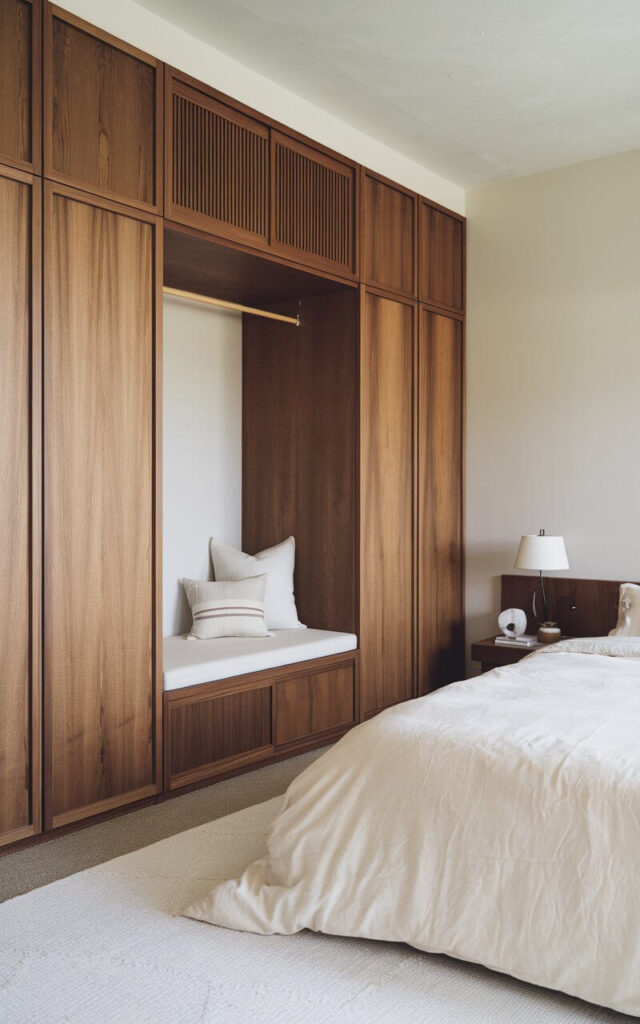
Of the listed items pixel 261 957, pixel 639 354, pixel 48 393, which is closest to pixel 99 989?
pixel 261 957

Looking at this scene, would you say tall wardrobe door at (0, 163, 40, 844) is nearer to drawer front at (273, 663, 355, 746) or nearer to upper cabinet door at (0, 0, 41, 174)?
upper cabinet door at (0, 0, 41, 174)

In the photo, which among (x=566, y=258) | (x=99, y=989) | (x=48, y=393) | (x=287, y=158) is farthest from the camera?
(x=566, y=258)

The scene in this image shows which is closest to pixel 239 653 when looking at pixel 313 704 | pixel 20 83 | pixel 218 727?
pixel 218 727

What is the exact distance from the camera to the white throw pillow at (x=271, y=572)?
4098 millimetres

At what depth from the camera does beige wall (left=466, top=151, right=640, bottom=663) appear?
436 centimetres

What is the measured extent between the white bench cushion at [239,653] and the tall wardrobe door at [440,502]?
742 mm

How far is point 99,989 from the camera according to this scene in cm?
198

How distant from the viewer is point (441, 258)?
476 centimetres

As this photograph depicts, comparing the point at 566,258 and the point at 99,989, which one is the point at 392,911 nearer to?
the point at 99,989

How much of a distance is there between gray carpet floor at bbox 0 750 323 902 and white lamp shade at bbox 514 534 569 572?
1.53 m

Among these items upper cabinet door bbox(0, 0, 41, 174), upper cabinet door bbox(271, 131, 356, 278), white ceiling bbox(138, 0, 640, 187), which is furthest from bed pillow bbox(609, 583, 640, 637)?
upper cabinet door bbox(0, 0, 41, 174)

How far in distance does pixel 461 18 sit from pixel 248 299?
5.46 feet

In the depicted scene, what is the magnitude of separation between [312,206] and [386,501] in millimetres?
1460

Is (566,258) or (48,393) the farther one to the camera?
(566,258)
